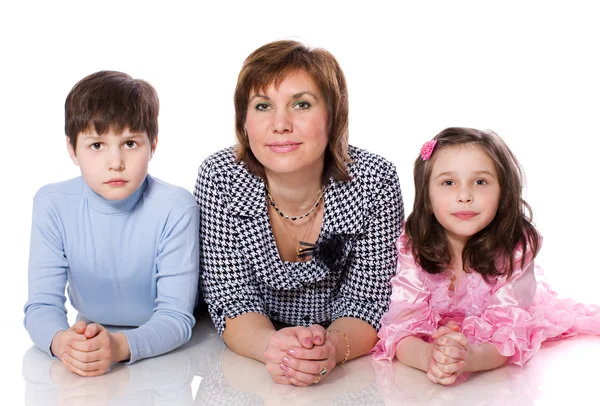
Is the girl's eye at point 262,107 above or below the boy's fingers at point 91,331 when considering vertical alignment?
above

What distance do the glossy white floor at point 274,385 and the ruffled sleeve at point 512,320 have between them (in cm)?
8

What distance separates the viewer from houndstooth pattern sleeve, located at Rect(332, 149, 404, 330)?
2.90 metres

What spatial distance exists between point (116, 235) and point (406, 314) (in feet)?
3.31

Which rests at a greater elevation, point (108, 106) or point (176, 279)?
point (108, 106)

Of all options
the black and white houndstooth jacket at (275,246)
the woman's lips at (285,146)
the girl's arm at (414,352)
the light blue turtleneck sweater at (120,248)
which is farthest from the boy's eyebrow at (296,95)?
the girl's arm at (414,352)

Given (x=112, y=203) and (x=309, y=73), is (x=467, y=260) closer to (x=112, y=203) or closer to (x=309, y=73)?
(x=309, y=73)

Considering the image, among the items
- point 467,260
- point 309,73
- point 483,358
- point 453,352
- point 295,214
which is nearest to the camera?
point 453,352

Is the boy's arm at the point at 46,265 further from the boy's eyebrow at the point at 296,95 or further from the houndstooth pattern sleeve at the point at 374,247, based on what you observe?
the houndstooth pattern sleeve at the point at 374,247

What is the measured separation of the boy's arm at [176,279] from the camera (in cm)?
277


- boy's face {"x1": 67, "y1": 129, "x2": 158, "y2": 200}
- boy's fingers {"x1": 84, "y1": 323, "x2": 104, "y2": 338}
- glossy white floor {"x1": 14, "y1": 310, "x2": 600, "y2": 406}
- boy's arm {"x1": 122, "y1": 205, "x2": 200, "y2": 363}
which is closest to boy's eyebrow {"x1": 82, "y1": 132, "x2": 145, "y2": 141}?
boy's face {"x1": 67, "y1": 129, "x2": 158, "y2": 200}

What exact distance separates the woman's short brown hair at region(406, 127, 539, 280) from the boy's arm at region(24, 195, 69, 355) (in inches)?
47.4

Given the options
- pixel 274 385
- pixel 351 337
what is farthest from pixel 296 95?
pixel 274 385

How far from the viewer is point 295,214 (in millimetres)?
2973

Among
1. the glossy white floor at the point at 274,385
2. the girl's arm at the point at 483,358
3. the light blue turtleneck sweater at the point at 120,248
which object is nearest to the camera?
the glossy white floor at the point at 274,385
